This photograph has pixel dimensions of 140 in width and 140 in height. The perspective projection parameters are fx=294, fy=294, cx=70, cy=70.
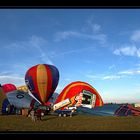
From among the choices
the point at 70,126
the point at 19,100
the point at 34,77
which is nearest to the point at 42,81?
the point at 34,77

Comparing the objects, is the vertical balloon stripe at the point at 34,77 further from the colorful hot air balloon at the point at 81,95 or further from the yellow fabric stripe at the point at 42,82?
the colorful hot air balloon at the point at 81,95

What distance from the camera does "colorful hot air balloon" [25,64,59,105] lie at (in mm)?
18234

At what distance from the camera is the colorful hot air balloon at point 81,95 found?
20.9 meters

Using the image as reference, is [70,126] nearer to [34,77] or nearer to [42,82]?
[42,82]

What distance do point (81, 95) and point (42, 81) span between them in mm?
4019

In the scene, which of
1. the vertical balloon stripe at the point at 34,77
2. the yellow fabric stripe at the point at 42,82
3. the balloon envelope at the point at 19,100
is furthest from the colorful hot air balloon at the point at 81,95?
the vertical balloon stripe at the point at 34,77

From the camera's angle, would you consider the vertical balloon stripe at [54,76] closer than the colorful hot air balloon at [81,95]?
Yes

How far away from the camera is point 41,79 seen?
18453mm

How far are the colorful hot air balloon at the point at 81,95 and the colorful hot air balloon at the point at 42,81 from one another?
8.83ft

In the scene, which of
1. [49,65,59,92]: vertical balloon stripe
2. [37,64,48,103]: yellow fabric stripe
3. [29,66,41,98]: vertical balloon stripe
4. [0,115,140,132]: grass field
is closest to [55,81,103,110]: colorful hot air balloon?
[49,65,59,92]: vertical balloon stripe

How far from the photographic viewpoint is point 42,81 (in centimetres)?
1839
